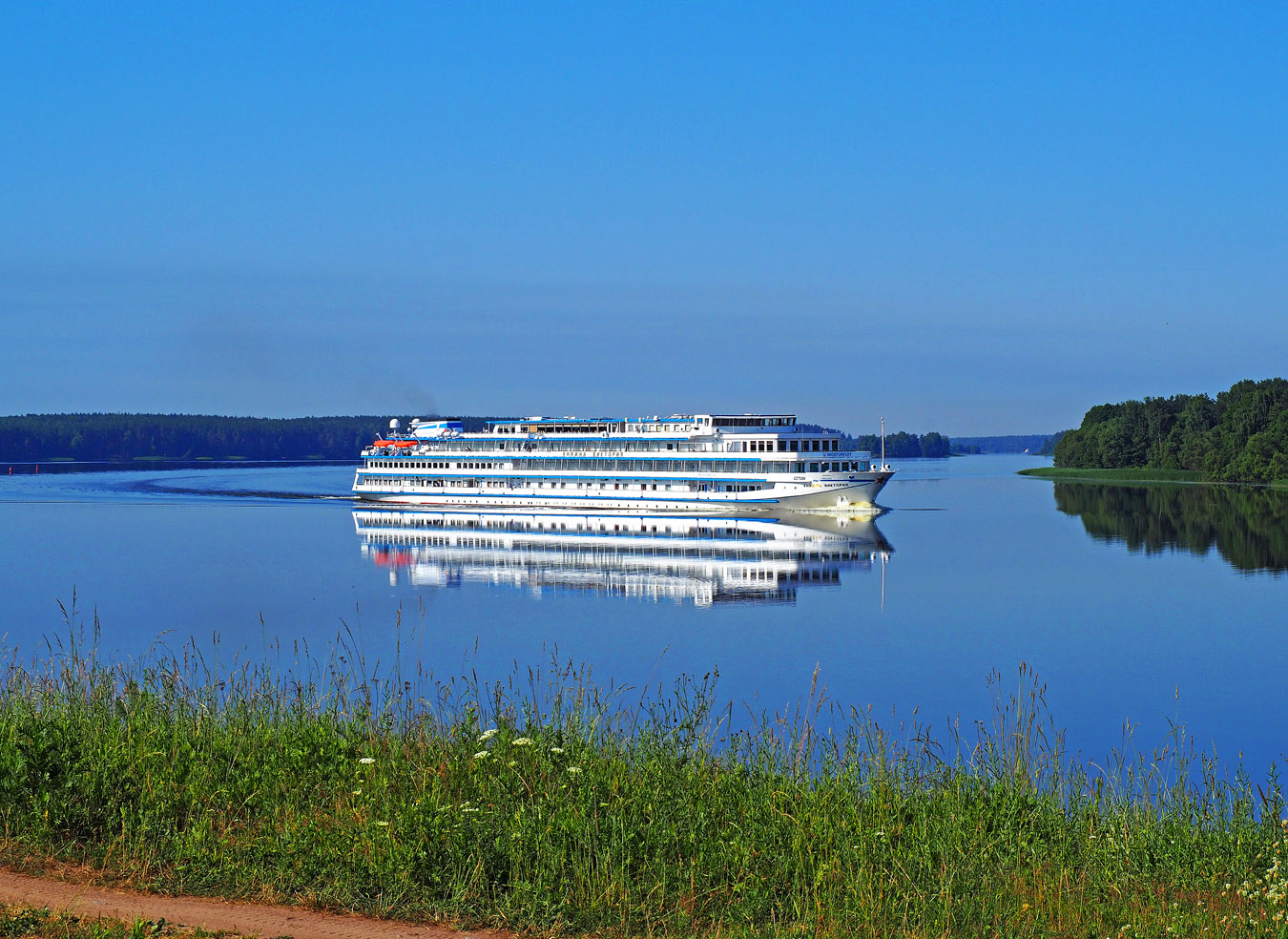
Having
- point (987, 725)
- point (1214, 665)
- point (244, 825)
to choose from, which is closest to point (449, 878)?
point (244, 825)

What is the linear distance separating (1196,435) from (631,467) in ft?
288

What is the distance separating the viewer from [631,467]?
84.7 meters

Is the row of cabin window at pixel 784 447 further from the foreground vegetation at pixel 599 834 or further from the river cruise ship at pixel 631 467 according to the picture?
the foreground vegetation at pixel 599 834

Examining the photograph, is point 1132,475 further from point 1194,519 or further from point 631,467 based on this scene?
point 631,467

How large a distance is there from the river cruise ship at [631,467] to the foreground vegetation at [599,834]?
6469cm

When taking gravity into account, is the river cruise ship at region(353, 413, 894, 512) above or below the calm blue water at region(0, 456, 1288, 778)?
above

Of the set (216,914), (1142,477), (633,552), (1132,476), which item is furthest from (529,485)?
(1132,476)

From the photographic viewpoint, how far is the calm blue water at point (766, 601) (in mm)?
26406

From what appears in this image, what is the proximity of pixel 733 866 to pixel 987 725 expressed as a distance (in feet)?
42.1

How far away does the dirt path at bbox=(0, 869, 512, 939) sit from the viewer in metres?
8.88

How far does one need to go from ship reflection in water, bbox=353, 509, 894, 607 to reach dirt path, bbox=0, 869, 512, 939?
32553mm

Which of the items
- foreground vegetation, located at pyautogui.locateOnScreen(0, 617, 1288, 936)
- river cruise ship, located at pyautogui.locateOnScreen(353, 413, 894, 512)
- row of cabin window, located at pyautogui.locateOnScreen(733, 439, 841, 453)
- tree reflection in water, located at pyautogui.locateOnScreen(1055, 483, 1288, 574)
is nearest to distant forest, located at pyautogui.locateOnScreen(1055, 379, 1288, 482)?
tree reflection in water, located at pyautogui.locateOnScreen(1055, 483, 1288, 574)

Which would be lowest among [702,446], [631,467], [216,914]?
[216,914]

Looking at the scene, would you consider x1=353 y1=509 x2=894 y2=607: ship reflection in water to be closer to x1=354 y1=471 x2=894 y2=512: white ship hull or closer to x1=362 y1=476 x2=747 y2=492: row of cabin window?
x1=354 y1=471 x2=894 y2=512: white ship hull
